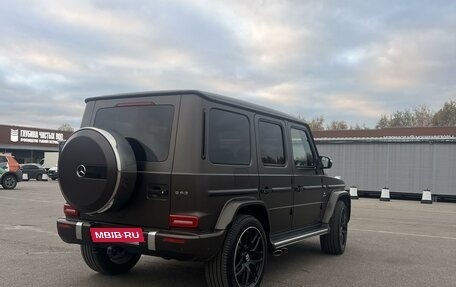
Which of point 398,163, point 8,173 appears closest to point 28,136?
point 8,173

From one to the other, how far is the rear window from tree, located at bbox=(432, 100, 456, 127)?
206 ft

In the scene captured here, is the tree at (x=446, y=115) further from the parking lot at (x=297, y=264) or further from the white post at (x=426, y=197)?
the parking lot at (x=297, y=264)

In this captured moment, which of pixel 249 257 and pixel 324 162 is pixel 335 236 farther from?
pixel 249 257

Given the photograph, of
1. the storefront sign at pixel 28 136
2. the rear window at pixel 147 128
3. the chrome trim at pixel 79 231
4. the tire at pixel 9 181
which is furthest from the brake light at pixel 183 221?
the storefront sign at pixel 28 136

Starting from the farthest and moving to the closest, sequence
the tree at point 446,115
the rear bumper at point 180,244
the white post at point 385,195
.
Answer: the tree at point 446,115, the white post at point 385,195, the rear bumper at point 180,244

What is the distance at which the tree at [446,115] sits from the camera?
61122mm

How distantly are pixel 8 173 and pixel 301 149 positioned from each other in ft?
65.0

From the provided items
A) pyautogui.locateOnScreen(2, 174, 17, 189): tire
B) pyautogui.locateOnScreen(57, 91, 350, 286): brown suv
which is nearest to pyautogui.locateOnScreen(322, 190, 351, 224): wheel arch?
pyautogui.locateOnScreen(57, 91, 350, 286): brown suv

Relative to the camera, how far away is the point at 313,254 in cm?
755

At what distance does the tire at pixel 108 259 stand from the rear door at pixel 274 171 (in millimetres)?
1869

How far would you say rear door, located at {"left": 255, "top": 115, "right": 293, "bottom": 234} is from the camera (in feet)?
18.2

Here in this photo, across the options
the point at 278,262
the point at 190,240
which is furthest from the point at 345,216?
the point at 190,240

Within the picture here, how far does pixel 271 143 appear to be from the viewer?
19.4 ft

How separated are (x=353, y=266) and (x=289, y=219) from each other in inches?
56.3
